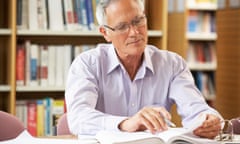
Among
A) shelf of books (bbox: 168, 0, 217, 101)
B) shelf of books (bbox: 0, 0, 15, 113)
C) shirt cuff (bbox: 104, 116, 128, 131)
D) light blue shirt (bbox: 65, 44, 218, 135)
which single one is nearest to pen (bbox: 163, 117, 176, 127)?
shirt cuff (bbox: 104, 116, 128, 131)

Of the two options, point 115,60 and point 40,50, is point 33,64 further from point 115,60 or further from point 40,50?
point 115,60

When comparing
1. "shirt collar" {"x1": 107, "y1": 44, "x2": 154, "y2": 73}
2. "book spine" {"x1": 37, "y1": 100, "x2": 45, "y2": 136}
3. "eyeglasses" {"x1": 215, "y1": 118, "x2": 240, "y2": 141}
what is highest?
"shirt collar" {"x1": 107, "y1": 44, "x2": 154, "y2": 73}

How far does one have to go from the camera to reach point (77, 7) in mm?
3324

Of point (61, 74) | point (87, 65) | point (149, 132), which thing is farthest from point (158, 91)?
point (61, 74)

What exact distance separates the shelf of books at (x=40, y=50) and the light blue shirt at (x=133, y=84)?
1.19m

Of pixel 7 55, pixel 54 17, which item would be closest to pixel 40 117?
pixel 7 55

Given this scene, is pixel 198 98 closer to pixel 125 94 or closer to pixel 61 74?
pixel 125 94

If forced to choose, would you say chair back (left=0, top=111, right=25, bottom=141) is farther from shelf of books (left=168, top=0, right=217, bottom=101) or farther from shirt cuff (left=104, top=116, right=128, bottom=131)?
shelf of books (left=168, top=0, right=217, bottom=101)

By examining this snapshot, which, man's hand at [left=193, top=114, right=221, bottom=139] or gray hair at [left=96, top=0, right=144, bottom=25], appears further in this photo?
gray hair at [left=96, top=0, right=144, bottom=25]

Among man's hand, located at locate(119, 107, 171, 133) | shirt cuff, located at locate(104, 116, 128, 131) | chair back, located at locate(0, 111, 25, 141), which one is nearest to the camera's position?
man's hand, located at locate(119, 107, 171, 133)

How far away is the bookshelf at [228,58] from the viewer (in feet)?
12.2

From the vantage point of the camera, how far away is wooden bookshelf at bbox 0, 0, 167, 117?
3.17 metres

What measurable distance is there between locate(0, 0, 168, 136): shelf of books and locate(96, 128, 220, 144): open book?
5.69 feet

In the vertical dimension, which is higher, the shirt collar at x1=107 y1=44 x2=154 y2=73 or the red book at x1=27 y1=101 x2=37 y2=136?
the shirt collar at x1=107 y1=44 x2=154 y2=73
